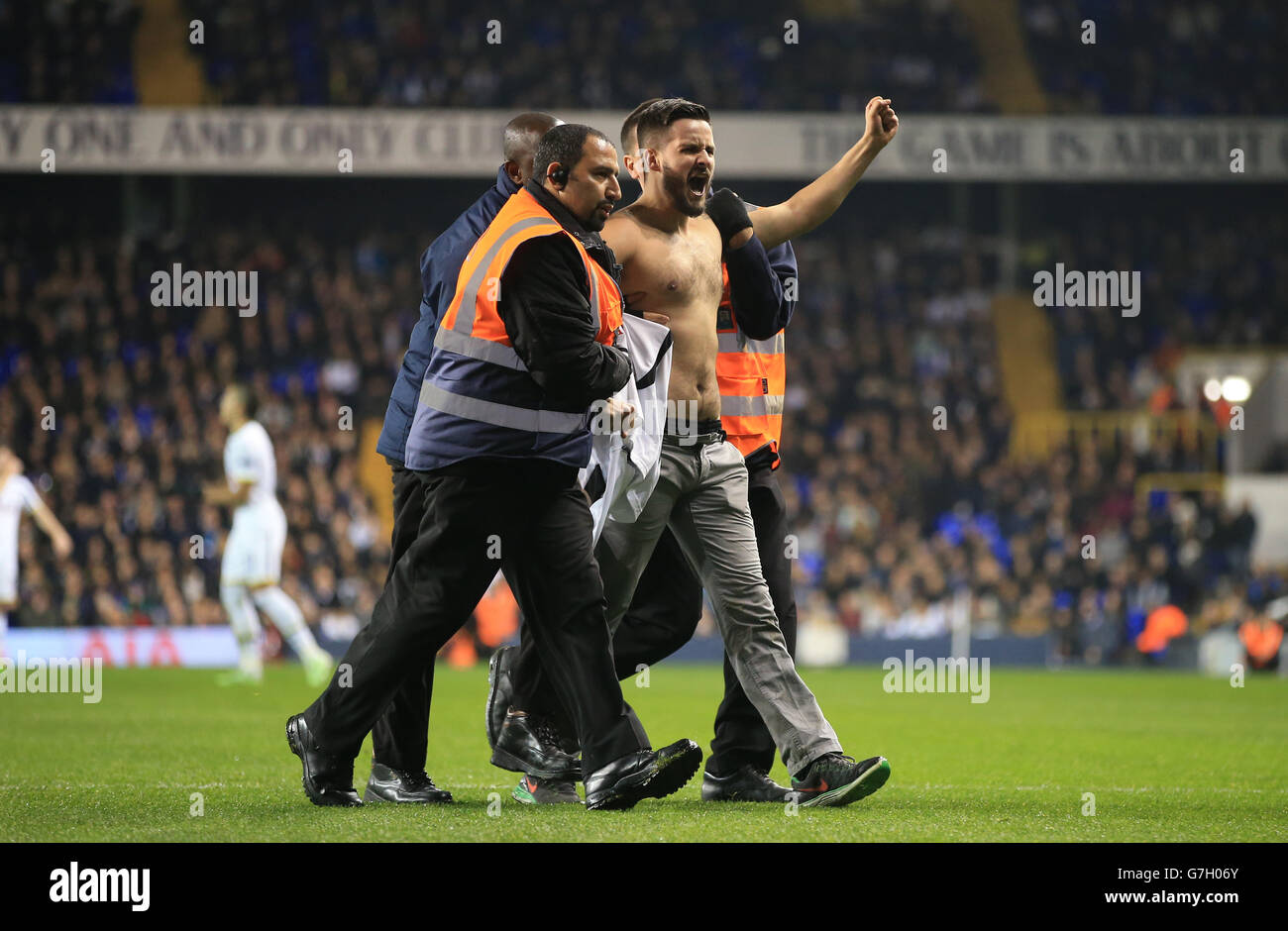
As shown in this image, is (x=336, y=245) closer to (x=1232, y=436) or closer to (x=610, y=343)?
(x=1232, y=436)

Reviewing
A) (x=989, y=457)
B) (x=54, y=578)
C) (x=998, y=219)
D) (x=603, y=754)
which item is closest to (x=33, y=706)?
(x=603, y=754)

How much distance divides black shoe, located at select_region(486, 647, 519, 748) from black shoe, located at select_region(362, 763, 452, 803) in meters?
0.38

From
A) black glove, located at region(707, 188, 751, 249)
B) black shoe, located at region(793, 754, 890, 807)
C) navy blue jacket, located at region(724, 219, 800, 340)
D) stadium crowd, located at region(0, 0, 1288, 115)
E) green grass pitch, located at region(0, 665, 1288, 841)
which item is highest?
stadium crowd, located at region(0, 0, 1288, 115)

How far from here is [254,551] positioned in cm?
1422

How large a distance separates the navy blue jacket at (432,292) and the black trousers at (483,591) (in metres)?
0.53

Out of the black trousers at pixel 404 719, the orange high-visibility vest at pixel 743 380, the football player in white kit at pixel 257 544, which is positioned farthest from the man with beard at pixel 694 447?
the football player in white kit at pixel 257 544

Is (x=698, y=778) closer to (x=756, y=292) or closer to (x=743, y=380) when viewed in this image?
(x=743, y=380)

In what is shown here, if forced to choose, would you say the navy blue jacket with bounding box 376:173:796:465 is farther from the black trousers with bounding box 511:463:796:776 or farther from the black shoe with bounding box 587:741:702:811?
the black shoe with bounding box 587:741:702:811

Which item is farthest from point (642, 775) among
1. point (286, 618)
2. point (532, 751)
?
point (286, 618)

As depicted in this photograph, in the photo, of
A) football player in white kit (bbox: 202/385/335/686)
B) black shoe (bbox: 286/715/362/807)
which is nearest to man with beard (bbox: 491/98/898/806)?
black shoe (bbox: 286/715/362/807)

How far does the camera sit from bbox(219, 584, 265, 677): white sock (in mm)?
14453

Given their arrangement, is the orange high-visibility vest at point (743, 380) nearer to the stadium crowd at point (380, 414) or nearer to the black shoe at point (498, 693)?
the black shoe at point (498, 693)

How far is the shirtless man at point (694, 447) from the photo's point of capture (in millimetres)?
6172

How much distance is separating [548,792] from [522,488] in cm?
129
